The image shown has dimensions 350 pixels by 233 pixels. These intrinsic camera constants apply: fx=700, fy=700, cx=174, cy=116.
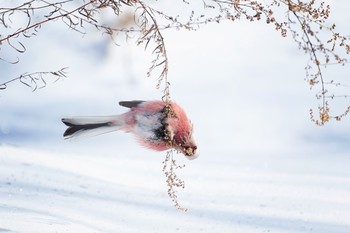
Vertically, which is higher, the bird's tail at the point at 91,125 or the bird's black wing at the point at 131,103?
the bird's black wing at the point at 131,103

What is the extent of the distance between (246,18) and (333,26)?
0.21m

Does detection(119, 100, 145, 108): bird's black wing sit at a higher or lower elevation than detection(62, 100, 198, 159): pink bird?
higher

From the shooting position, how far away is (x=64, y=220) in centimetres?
308

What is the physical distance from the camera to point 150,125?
1711 millimetres

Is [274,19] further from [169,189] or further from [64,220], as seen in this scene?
[64,220]

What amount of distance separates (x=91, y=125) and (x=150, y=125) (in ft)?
0.50

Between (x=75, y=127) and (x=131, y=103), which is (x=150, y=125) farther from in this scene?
(x=75, y=127)

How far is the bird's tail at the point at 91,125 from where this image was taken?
68.5 inches

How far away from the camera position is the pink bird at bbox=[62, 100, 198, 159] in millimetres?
1683

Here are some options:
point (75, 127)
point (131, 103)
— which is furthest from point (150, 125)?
point (75, 127)

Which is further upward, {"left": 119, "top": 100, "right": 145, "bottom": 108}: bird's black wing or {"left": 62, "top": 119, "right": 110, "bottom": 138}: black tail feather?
{"left": 119, "top": 100, "right": 145, "bottom": 108}: bird's black wing

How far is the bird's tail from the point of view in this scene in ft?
5.71

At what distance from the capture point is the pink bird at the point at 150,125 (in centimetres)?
168

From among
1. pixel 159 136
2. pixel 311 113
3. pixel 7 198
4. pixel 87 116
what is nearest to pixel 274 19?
pixel 311 113
